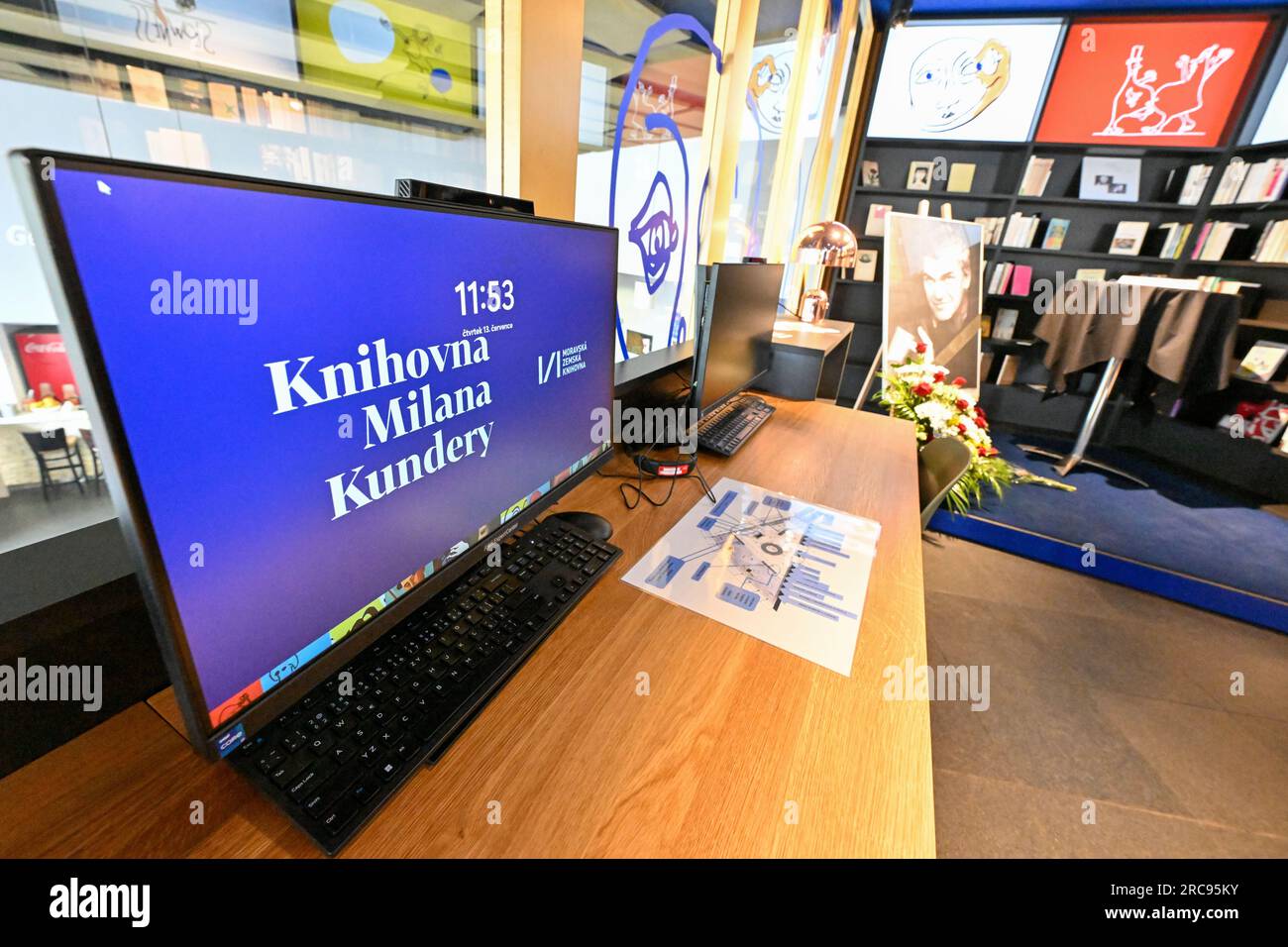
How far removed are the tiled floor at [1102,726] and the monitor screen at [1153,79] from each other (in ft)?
13.0

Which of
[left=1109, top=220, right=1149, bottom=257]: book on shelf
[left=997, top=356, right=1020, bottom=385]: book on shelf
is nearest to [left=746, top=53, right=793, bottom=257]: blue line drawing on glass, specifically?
[left=997, top=356, right=1020, bottom=385]: book on shelf

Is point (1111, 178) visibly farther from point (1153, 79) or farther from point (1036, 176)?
point (1153, 79)

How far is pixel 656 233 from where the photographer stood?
1919 mm

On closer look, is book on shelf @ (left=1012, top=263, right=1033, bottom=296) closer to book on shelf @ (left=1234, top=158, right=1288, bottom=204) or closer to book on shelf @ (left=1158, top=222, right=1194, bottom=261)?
book on shelf @ (left=1158, top=222, right=1194, bottom=261)

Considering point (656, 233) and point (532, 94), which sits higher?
point (532, 94)

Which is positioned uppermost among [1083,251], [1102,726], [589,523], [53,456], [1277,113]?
[1277,113]

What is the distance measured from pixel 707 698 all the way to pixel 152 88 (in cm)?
107

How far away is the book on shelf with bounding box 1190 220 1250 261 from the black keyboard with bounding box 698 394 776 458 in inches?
178

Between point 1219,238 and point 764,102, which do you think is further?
point 1219,238

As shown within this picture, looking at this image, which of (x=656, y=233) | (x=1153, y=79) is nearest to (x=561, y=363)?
(x=656, y=233)

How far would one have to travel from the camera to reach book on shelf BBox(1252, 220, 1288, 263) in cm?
350

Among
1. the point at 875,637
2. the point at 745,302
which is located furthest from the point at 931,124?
the point at 875,637

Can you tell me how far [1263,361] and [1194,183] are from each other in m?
1.60
